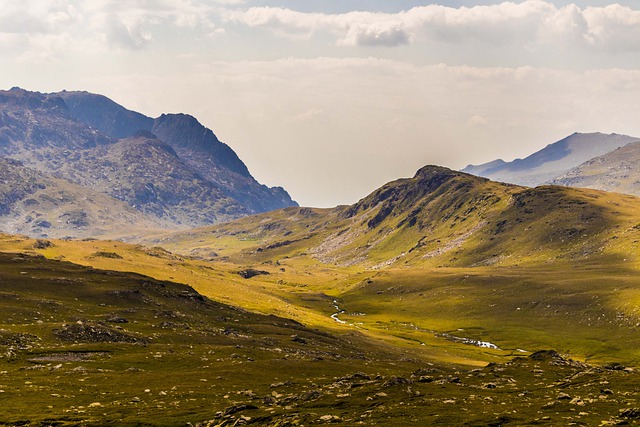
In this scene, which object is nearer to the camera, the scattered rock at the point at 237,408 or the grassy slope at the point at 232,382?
the grassy slope at the point at 232,382

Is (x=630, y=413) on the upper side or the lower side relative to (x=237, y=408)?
lower

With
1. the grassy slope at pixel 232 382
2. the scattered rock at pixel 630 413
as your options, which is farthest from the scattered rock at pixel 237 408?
the scattered rock at pixel 630 413

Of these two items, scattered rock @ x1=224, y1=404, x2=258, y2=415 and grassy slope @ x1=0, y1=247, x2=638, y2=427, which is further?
scattered rock @ x1=224, y1=404, x2=258, y2=415

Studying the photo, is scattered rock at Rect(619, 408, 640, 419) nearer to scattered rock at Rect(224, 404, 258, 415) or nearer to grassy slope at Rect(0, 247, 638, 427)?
grassy slope at Rect(0, 247, 638, 427)

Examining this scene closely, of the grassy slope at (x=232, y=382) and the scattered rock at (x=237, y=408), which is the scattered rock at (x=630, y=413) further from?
the scattered rock at (x=237, y=408)

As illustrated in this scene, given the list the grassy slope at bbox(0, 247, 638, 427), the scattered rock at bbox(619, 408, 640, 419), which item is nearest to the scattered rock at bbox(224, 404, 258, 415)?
the grassy slope at bbox(0, 247, 638, 427)

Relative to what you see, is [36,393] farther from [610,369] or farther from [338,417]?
[610,369]

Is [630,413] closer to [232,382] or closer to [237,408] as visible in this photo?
[237,408]

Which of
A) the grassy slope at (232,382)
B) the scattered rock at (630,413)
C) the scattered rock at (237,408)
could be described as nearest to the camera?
the scattered rock at (630,413)

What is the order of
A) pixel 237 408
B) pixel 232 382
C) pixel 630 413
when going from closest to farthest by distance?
pixel 630 413, pixel 237 408, pixel 232 382

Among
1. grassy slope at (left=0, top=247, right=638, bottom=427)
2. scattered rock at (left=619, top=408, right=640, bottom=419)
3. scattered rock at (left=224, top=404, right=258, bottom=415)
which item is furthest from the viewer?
scattered rock at (left=224, top=404, right=258, bottom=415)

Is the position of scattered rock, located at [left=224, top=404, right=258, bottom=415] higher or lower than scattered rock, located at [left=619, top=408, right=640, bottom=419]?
higher

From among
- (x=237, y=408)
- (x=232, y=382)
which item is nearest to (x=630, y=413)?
(x=237, y=408)

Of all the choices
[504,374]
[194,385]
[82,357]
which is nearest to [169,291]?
[82,357]
